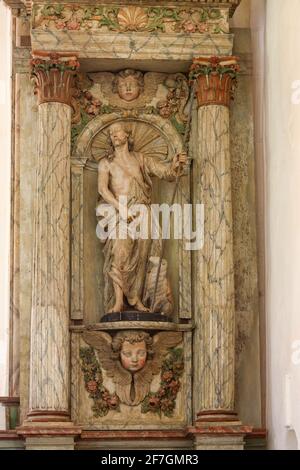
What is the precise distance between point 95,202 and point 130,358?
5.55 feet

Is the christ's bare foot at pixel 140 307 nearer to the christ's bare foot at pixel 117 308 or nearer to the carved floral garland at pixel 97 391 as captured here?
the christ's bare foot at pixel 117 308

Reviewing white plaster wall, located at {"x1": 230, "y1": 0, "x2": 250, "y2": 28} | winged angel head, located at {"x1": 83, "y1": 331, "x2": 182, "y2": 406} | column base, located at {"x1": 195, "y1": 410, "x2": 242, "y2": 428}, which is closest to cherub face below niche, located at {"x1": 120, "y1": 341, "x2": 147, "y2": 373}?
winged angel head, located at {"x1": 83, "y1": 331, "x2": 182, "y2": 406}

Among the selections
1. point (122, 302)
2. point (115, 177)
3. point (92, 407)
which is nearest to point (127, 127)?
point (115, 177)

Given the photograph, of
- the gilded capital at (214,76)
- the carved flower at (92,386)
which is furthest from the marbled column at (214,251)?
the carved flower at (92,386)

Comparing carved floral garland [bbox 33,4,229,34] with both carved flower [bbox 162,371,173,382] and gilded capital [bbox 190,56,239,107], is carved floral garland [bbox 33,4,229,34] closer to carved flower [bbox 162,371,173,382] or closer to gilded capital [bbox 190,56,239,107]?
gilded capital [bbox 190,56,239,107]

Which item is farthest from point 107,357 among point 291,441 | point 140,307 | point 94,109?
point 94,109

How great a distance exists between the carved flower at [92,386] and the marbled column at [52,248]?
284 millimetres

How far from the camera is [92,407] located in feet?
49.3

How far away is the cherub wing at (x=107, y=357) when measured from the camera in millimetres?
15047

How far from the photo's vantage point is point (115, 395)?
→ 49.4ft

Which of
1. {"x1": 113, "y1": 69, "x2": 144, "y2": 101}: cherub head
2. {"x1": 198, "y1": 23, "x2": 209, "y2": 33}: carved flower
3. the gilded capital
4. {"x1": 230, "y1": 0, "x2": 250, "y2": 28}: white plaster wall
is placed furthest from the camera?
{"x1": 230, "y1": 0, "x2": 250, "y2": 28}: white plaster wall

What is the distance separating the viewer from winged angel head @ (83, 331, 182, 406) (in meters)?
15.0

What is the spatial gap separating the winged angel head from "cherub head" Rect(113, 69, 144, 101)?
250 centimetres
